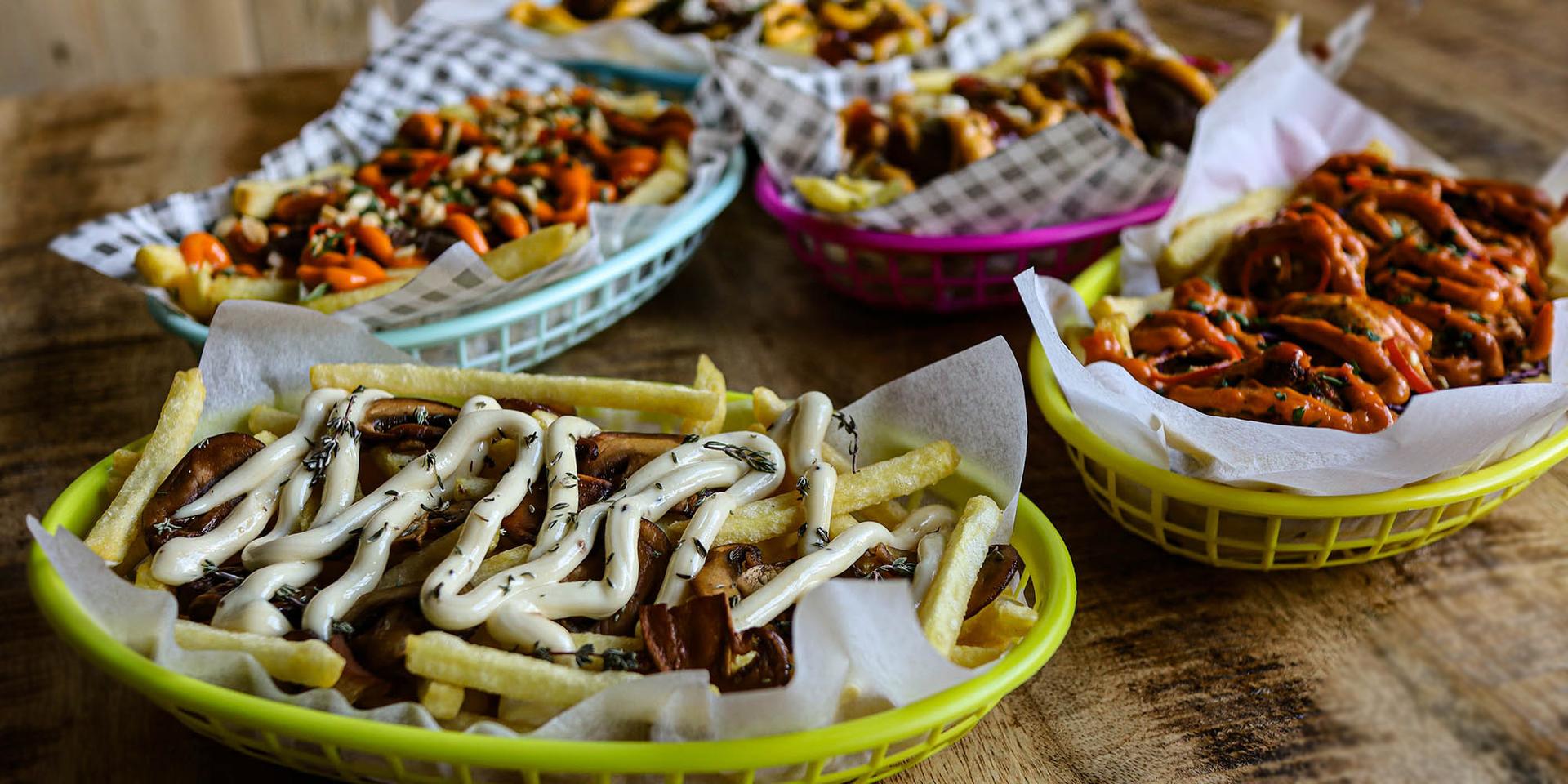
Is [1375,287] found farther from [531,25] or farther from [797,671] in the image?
[531,25]

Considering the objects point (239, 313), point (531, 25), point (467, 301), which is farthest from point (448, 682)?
point (531, 25)

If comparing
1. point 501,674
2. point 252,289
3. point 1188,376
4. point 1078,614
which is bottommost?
point 1078,614

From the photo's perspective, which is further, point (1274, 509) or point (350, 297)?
point (350, 297)

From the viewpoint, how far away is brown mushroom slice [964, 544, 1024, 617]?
1.50 m

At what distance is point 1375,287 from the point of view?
7.48ft

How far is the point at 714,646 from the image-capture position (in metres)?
1.35

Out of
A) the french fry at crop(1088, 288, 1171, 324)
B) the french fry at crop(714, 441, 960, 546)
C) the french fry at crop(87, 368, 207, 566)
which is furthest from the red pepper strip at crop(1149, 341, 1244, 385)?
the french fry at crop(87, 368, 207, 566)

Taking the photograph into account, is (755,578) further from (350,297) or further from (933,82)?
(933,82)

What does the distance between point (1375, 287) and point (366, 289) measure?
6.17ft

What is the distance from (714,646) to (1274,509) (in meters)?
0.84

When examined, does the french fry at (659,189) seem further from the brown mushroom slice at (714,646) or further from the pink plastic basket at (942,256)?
the brown mushroom slice at (714,646)

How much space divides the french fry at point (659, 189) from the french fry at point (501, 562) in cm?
126

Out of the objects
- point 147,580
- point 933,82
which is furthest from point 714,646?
point 933,82

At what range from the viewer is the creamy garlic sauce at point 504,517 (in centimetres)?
139
